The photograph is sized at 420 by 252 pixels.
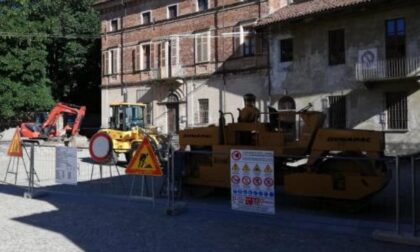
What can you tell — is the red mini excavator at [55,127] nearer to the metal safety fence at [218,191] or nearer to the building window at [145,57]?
the building window at [145,57]

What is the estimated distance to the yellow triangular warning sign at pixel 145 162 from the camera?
10462 mm

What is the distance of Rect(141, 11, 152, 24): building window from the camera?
40291 millimetres

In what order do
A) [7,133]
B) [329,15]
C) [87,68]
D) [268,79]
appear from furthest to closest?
[87,68] → [7,133] → [268,79] → [329,15]

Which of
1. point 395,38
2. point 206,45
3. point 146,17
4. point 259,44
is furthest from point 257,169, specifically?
point 146,17

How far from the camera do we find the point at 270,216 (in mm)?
9859

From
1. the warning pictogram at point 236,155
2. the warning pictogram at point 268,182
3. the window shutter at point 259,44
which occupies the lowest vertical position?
the warning pictogram at point 268,182

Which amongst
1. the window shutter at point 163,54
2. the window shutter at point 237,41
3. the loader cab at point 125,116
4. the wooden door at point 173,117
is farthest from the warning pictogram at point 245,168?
the window shutter at point 163,54

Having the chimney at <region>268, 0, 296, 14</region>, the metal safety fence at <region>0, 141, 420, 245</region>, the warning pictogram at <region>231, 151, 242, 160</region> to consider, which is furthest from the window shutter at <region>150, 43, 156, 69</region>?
the warning pictogram at <region>231, 151, 242, 160</region>

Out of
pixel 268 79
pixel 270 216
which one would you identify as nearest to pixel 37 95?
pixel 268 79

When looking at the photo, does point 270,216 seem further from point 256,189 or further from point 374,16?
point 374,16

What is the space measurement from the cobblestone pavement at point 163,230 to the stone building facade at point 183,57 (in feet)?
70.5

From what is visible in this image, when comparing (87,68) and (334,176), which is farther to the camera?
(87,68)

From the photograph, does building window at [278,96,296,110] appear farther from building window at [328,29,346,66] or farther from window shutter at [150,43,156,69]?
window shutter at [150,43,156,69]

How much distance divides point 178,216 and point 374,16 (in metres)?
18.9
